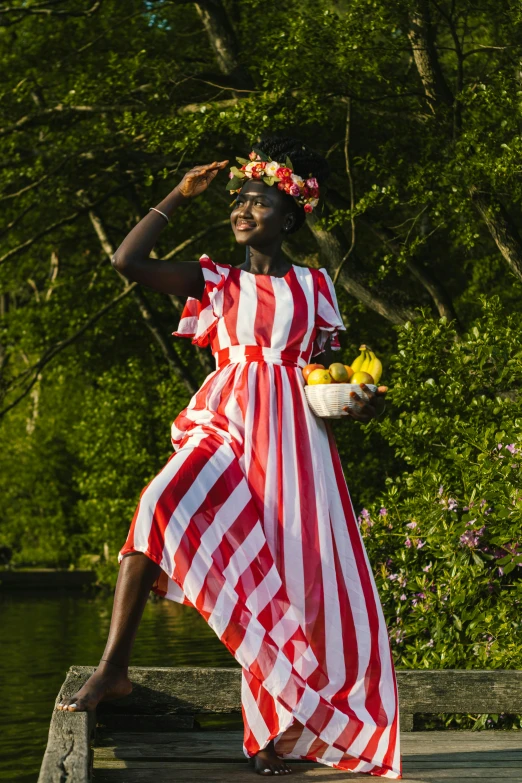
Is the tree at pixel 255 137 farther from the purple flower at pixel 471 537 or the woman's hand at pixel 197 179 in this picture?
the woman's hand at pixel 197 179

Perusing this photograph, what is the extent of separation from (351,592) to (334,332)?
1.03 metres

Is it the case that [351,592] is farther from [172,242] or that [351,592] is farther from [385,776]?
[172,242]

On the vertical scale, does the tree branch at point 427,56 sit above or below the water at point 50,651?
above

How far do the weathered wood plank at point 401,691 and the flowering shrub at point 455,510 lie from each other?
1141 millimetres

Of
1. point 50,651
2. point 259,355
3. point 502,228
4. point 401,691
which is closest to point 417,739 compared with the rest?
point 401,691

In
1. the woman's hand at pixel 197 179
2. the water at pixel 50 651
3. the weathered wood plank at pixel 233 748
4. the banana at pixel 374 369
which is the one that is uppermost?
the woman's hand at pixel 197 179

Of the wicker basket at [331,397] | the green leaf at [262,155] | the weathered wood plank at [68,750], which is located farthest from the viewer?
the green leaf at [262,155]

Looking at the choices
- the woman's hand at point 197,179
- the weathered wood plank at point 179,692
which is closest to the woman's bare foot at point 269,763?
the weathered wood plank at point 179,692

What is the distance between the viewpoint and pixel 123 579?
3.86m

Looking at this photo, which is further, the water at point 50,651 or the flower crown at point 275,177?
the water at point 50,651

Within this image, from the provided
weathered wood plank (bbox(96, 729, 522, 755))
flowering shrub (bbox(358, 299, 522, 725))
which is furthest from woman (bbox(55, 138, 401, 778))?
flowering shrub (bbox(358, 299, 522, 725))

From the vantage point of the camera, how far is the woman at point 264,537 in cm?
384

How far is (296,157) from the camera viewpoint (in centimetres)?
462

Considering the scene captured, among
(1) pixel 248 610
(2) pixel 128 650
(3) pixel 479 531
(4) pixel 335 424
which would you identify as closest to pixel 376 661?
(1) pixel 248 610
